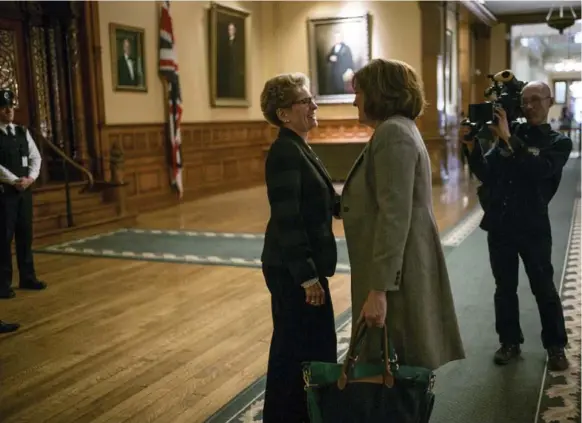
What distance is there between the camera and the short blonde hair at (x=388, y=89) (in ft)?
6.16

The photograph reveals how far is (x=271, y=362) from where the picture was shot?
2369 mm

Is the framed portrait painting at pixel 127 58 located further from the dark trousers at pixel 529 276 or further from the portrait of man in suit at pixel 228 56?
the dark trousers at pixel 529 276

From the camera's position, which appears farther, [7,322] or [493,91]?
[7,322]

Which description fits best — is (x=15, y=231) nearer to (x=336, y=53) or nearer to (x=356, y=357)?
(x=356, y=357)

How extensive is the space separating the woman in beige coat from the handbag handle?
0.03 metres

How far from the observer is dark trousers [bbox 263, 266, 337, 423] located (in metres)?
2.26

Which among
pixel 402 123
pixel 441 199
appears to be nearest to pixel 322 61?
pixel 441 199

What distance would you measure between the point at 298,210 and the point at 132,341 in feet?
6.96

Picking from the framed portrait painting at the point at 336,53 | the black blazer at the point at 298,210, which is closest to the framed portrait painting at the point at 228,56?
the framed portrait painting at the point at 336,53

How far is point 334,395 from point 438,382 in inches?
55.0

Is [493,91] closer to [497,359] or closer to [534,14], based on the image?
[497,359]

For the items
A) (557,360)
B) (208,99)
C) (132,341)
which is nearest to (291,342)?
(557,360)

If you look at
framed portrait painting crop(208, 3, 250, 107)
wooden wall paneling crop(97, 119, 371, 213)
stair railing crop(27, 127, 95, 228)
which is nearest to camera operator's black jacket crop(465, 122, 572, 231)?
stair railing crop(27, 127, 95, 228)

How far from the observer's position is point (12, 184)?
4.84 metres
